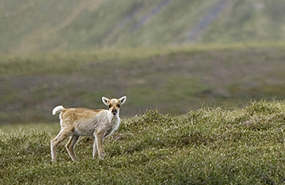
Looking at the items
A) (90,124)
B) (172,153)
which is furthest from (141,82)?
(172,153)

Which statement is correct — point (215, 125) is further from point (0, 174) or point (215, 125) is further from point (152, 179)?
point (0, 174)

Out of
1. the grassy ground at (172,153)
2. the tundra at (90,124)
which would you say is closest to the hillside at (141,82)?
the grassy ground at (172,153)

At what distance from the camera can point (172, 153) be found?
480 inches

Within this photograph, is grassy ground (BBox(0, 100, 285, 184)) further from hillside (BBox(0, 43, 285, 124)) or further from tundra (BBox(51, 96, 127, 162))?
hillside (BBox(0, 43, 285, 124))

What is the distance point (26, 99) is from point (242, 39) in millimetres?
123065

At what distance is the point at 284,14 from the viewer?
186500 millimetres

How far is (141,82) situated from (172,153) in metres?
58.3

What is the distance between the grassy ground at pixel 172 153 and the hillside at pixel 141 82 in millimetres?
23234

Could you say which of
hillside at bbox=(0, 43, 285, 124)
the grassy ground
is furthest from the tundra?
hillside at bbox=(0, 43, 285, 124)

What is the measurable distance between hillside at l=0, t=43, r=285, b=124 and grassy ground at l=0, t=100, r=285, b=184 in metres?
23.2

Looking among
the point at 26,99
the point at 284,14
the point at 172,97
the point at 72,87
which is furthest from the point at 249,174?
the point at 284,14

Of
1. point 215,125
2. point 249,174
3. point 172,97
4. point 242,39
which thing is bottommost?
point 249,174

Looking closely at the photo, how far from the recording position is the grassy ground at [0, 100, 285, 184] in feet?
34.7

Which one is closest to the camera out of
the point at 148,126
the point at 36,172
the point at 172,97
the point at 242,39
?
the point at 36,172
